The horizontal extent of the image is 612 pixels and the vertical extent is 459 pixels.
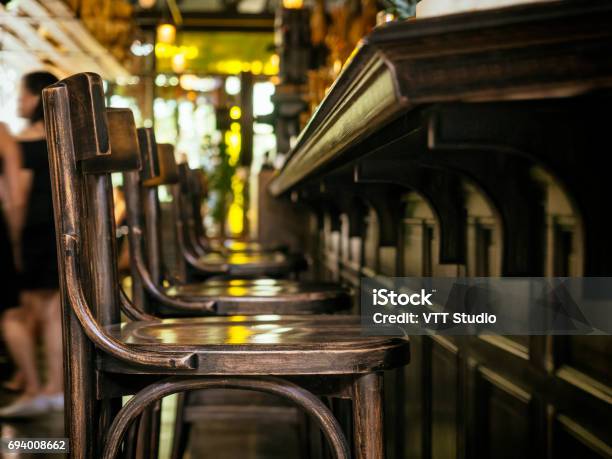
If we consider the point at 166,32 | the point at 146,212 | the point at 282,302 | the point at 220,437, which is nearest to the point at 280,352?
the point at 282,302

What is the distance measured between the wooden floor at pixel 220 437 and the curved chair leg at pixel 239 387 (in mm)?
1649

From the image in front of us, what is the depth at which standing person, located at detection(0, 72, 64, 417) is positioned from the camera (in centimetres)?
340

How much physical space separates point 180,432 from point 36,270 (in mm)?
1602

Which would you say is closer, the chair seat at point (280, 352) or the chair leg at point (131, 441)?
the chair seat at point (280, 352)

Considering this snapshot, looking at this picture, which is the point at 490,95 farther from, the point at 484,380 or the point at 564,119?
the point at 484,380

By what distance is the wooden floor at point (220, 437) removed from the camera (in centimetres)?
276

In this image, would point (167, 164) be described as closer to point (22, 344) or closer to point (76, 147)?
point (76, 147)

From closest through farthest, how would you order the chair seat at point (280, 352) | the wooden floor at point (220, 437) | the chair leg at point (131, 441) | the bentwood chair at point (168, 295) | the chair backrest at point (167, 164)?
the chair seat at point (280, 352) < the chair leg at point (131, 441) < the bentwood chair at point (168, 295) < the chair backrest at point (167, 164) < the wooden floor at point (220, 437)

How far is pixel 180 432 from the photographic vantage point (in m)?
2.22

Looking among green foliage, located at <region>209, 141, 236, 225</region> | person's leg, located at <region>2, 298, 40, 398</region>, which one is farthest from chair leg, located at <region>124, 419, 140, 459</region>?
green foliage, located at <region>209, 141, 236, 225</region>

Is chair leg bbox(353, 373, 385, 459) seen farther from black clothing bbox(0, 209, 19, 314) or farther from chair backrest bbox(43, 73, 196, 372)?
black clothing bbox(0, 209, 19, 314)

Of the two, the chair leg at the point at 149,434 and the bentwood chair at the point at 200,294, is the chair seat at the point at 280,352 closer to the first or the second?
the bentwood chair at the point at 200,294

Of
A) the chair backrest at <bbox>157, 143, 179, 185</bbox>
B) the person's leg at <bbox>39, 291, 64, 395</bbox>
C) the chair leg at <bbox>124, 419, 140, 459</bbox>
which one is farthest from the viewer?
the person's leg at <bbox>39, 291, 64, 395</bbox>

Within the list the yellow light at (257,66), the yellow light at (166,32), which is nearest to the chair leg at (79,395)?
the yellow light at (166,32)
